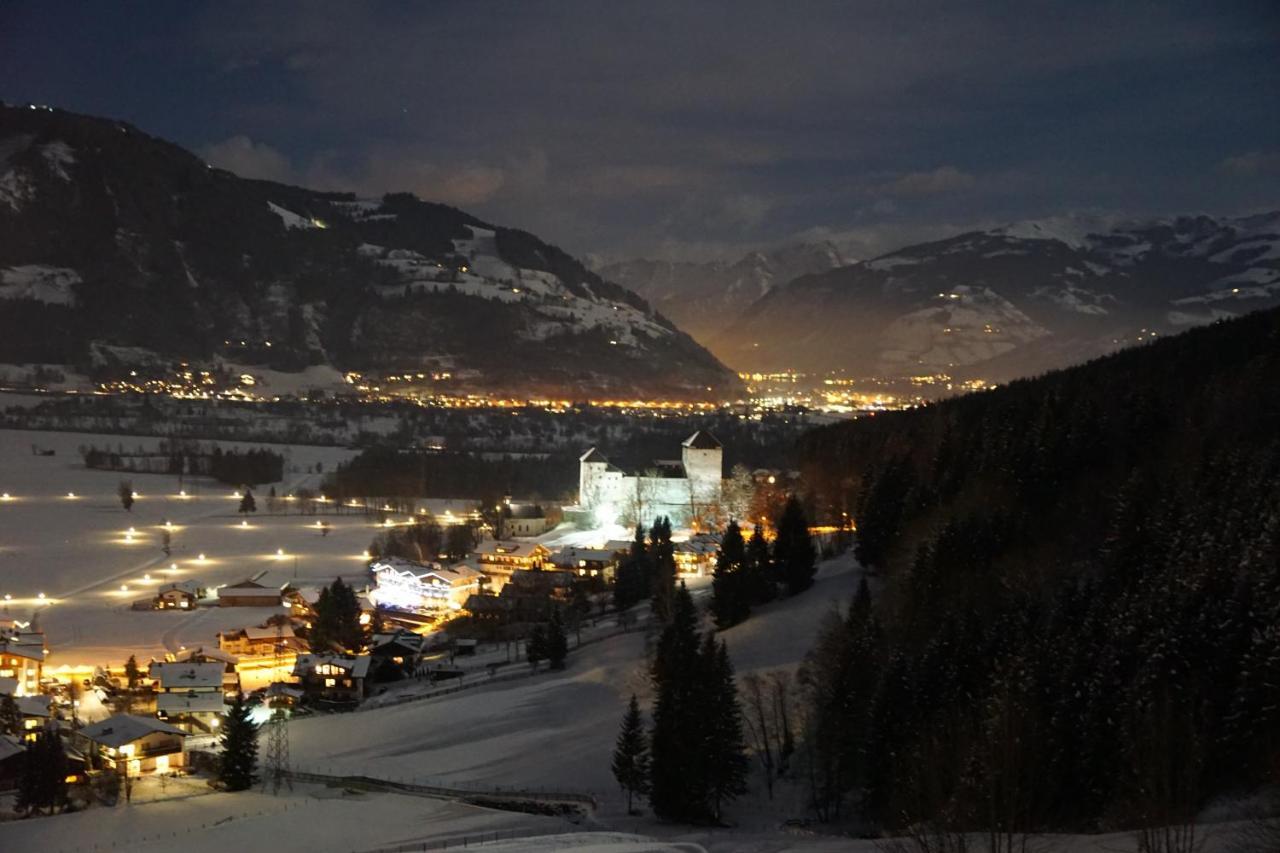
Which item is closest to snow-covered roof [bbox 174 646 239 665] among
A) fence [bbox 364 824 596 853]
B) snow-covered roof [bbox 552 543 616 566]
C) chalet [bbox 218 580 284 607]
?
chalet [bbox 218 580 284 607]

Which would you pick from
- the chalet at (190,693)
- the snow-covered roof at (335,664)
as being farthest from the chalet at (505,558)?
the chalet at (190,693)

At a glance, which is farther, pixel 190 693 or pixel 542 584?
pixel 542 584

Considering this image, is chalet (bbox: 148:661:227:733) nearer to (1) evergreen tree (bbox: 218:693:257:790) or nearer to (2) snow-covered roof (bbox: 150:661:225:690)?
(2) snow-covered roof (bbox: 150:661:225:690)

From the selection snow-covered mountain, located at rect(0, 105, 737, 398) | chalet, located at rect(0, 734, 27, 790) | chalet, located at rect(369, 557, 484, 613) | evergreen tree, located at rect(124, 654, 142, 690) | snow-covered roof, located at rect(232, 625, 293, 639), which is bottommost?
chalet, located at rect(0, 734, 27, 790)

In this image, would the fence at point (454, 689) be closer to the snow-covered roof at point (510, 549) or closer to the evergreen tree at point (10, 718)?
the evergreen tree at point (10, 718)

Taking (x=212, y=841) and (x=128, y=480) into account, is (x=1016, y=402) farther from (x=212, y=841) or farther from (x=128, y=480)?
(x=128, y=480)

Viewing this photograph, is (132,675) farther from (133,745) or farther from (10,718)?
(133,745)

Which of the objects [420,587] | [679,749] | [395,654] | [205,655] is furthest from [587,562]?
[679,749]
